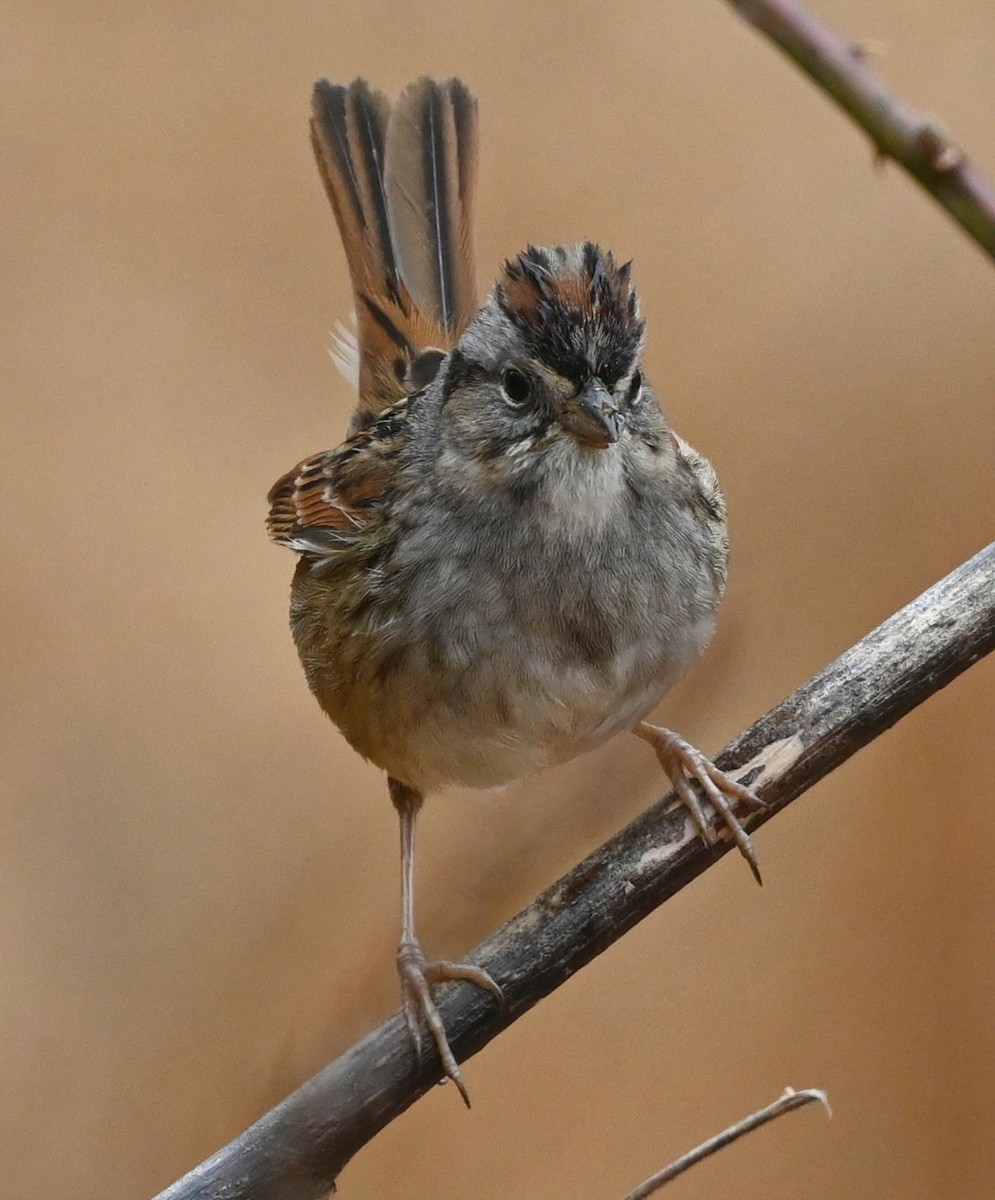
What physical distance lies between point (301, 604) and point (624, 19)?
1.12 meters

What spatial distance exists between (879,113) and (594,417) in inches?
26.4

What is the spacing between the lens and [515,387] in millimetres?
1330

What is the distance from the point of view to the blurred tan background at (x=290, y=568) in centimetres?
204

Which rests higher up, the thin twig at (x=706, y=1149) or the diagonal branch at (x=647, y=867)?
the diagonal branch at (x=647, y=867)

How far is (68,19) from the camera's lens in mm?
2230

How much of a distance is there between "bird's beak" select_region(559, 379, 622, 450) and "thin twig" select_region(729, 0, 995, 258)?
2.15 feet

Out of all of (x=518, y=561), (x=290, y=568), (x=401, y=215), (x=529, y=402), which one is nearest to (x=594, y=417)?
(x=529, y=402)

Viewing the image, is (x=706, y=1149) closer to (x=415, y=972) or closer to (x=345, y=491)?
(x=415, y=972)

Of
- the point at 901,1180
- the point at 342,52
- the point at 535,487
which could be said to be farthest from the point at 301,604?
the point at 901,1180

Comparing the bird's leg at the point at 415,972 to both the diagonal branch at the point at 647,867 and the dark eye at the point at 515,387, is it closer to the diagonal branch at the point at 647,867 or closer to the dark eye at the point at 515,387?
the diagonal branch at the point at 647,867

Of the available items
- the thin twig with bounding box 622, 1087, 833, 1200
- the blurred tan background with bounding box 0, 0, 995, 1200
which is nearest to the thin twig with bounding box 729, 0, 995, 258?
the thin twig with bounding box 622, 1087, 833, 1200

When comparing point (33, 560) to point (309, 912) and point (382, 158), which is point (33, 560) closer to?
point (309, 912)

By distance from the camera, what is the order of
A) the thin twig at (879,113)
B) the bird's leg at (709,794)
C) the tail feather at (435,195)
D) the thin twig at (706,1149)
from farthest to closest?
the tail feather at (435,195) → the bird's leg at (709,794) → the thin twig at (706,1149) → the thin twig at (879,113)

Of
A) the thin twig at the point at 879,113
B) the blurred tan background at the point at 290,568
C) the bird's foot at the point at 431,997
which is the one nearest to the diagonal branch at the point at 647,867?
the bird's foot at the point at 431,997
